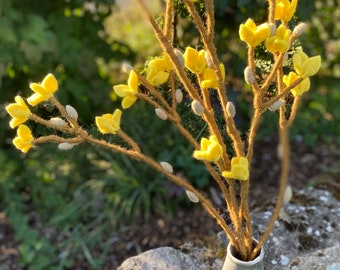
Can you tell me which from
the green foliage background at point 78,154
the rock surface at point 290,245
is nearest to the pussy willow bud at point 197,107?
the rock surface at point 290,245

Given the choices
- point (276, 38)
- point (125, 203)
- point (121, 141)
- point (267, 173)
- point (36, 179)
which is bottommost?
point (267, 173)

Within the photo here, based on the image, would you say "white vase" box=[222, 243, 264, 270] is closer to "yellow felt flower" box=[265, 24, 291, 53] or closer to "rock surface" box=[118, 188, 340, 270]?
"rock surface" box=[118, 188, 340, 270]

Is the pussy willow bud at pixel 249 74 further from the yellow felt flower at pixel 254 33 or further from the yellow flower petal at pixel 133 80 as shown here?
the yellow flower petal at pixel 133 80

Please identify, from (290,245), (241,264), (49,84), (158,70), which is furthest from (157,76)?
(290,245)

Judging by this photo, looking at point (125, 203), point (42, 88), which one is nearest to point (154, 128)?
point (125, 203)

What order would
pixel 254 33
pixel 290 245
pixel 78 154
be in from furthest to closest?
pixel 78 154, pixel 290 245, pixel 254 33

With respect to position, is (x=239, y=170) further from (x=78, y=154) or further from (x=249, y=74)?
(x=78, y=154)

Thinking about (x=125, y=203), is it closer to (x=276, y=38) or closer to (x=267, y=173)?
(x=267, y=173)
